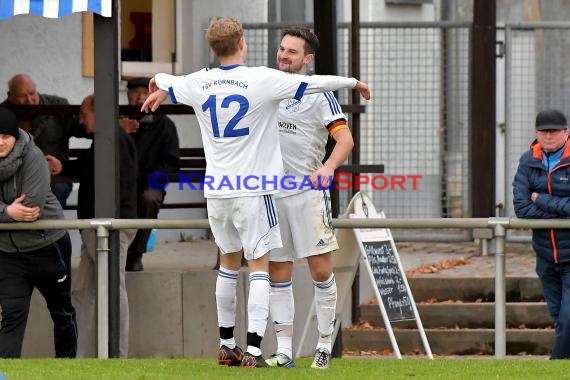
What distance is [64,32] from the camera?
15641 millimetres

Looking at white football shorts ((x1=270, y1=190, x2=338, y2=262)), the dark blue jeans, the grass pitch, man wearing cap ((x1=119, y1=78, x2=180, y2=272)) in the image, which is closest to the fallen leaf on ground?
man wearing cap ((x1=119, y1=78, x2=180, y2=272))

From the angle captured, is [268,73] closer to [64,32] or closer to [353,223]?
[353,223]

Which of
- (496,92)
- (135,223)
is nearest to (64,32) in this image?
(496,92)

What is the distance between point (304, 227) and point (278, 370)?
86 cm

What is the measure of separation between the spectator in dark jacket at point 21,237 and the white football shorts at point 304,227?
1819 mm

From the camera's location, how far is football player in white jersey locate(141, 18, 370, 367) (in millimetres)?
8703

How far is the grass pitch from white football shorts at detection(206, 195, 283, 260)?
0.63m

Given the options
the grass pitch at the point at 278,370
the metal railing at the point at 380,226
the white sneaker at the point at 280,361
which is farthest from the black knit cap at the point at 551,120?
the white sneaker at the point at 280,361

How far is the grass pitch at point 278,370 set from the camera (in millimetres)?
8641

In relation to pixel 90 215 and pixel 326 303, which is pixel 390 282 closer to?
pixel 90 215

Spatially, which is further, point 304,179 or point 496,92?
point 496,92

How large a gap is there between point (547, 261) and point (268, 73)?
2660 millimetres

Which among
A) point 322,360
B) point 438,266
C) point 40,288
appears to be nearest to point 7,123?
point 40,288

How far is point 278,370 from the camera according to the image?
882cm
